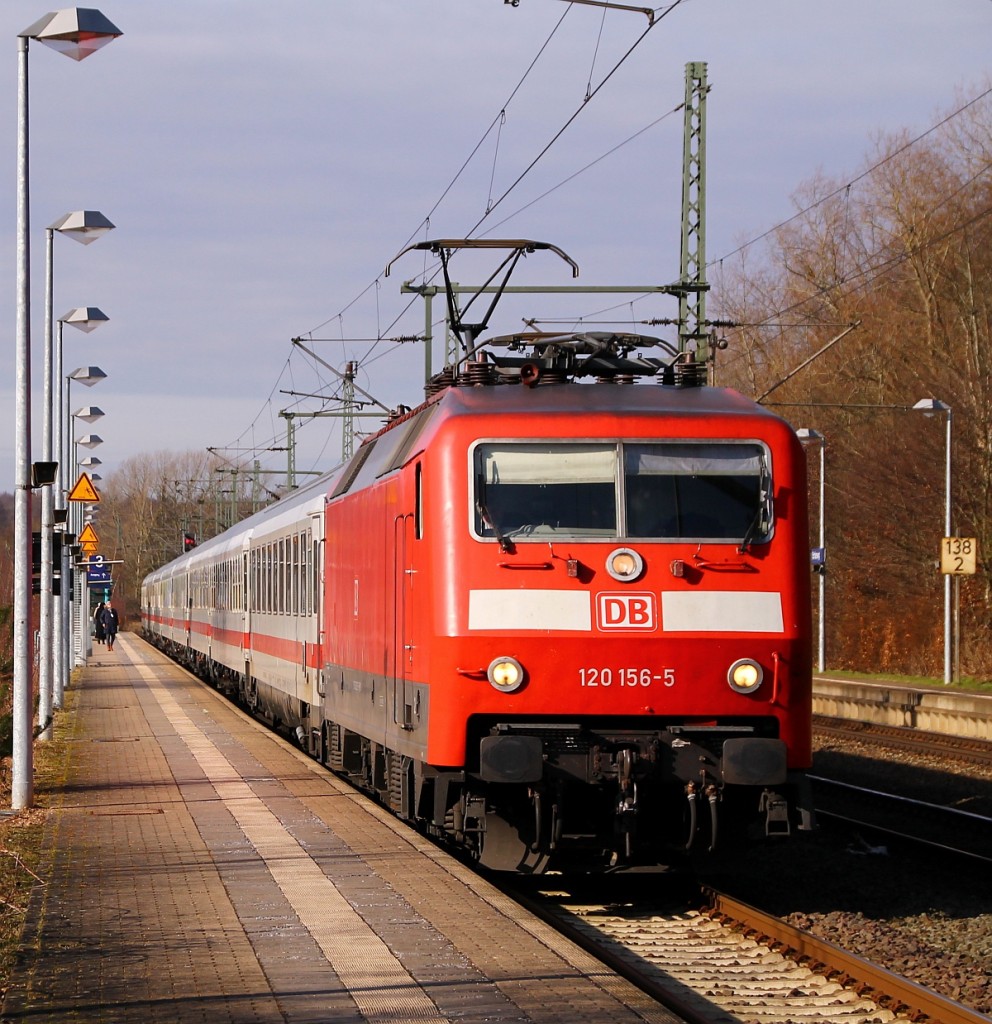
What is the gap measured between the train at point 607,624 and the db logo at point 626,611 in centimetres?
1

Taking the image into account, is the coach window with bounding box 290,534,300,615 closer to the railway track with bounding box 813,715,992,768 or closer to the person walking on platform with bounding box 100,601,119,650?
the railway track with bounding box 813,715,992,768

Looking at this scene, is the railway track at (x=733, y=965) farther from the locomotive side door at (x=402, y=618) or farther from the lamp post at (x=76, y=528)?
the lamp post at (x=76, y=528)

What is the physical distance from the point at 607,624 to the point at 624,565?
360 mm

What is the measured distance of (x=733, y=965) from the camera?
845 centimetres

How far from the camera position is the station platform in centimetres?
657

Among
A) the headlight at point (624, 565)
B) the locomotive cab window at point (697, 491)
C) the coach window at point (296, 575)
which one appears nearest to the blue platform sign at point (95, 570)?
the coach window at point (296, 575)

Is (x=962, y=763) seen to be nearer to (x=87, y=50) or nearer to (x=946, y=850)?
(x=946, y=850)

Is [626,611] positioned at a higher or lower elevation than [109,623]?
higher

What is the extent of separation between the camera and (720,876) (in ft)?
37.9

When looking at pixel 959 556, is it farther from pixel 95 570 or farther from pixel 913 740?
pixel 95 570

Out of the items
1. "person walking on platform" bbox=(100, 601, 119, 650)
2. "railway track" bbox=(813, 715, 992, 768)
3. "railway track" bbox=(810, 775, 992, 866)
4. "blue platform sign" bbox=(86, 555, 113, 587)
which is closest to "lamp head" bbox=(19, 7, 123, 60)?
"railway track" bbox=(810, 775, 992, 866)

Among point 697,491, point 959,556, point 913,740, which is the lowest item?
point 913,740

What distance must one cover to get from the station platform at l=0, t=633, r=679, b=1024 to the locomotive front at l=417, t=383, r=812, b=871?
840 mm

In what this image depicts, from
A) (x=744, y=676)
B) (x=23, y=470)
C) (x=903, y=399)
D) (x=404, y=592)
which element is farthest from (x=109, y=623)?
(x=744, y=676)
